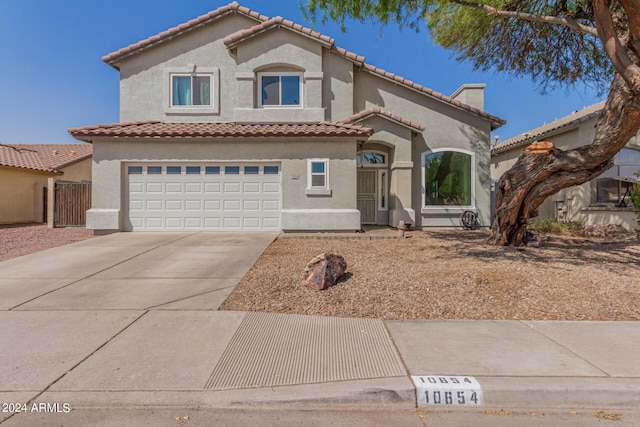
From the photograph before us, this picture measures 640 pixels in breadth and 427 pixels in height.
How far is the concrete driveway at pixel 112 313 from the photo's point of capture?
342 cm

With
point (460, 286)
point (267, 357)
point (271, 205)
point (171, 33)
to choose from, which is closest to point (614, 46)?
point (460, 286)

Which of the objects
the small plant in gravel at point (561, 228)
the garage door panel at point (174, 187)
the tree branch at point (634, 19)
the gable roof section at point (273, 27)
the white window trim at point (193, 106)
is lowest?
the small plant in gravel at point (561, 228)

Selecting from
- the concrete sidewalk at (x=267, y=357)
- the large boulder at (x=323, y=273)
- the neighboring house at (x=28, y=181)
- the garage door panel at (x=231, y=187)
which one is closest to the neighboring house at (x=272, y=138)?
the garage door panel at (x=231, y=187)

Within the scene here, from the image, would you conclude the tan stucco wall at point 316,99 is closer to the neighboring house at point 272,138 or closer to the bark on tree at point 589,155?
the neighboring house at point 272,138

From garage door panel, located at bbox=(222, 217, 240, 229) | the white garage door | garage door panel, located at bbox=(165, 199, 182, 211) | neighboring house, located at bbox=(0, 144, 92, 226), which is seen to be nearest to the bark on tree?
the white garage door

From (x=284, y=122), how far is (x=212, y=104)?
3.10m

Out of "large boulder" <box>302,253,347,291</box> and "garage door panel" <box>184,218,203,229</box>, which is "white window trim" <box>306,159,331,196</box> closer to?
"garage door panel" <box>184,218,203,229</box>

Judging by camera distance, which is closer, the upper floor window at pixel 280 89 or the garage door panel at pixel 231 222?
the garage door panel at pixel 231 222

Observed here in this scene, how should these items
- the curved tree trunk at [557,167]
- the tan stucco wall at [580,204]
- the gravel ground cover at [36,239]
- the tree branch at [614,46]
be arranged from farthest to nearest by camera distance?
the tan stucco wall at [580,204] → the gravel ground cover at [36,239] → the curved tree trunk at [557,167] → the tree branch at [614,46]

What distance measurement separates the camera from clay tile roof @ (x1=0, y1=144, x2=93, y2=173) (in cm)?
1855

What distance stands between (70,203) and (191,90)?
23.4 ft

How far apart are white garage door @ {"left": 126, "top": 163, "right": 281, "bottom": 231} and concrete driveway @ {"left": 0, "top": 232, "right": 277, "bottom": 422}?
3.14 metres

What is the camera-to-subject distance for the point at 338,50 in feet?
45.6

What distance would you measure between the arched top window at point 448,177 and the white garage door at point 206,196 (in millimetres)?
6491
